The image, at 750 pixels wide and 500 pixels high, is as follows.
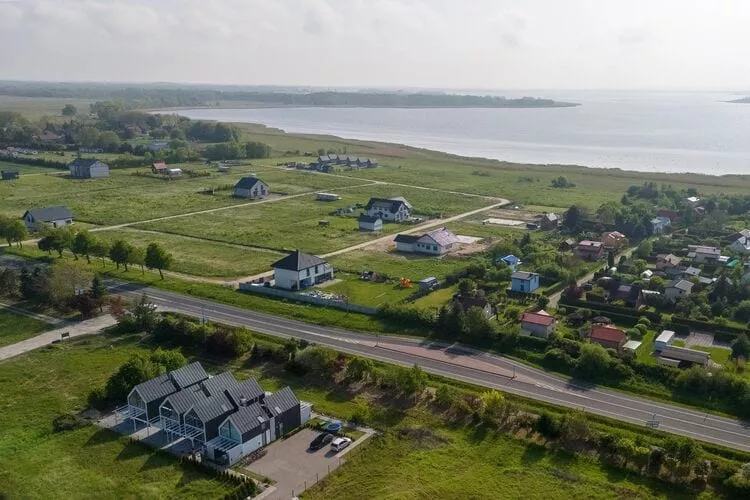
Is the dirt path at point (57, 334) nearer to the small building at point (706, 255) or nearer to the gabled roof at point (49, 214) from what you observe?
the gabled roof at point (49, 214)

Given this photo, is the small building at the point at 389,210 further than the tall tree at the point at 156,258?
Yes

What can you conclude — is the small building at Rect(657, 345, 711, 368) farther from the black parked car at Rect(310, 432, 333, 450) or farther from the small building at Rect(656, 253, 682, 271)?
the small building at Rect(656, 253, 682, 271)

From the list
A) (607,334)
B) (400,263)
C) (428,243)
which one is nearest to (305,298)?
(400,263)

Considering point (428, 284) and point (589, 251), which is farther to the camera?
point (589, 251)

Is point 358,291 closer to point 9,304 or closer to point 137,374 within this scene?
point 137,374

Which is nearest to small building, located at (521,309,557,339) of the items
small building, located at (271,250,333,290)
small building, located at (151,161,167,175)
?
small building, located at (271,250,333,290)

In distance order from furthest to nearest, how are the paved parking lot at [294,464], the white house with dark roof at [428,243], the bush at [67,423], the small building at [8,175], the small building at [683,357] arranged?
the small building at [8,175] → the white house with dark roof at [428,243] → the small building at [683,357] → the bush at [67,423] → the paved parking lot at [294,464]

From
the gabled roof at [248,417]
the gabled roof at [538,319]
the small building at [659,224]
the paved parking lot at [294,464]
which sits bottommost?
the paved parking lot at [294,464]

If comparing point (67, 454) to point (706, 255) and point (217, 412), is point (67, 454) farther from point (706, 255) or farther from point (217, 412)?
point (706, 255)

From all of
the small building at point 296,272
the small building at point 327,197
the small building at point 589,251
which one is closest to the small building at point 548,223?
the small building at point 589,251
